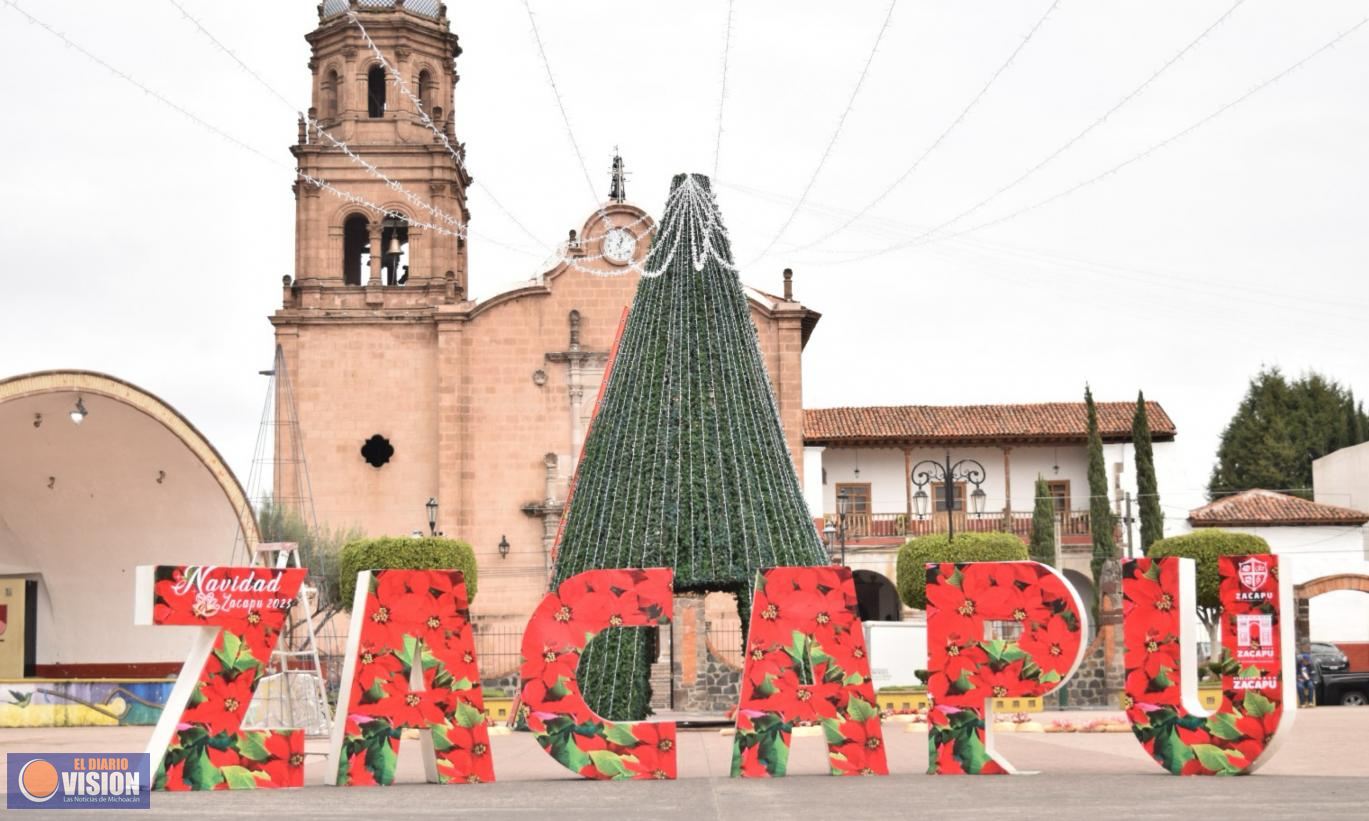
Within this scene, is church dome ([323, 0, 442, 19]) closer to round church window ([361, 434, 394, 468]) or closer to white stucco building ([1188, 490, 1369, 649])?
round church window ([361, 434, 394, 468])

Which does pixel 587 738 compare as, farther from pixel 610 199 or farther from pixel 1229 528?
Answer: pixel 1229 528

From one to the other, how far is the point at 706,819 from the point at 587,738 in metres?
3.32

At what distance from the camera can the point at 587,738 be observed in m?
13.7

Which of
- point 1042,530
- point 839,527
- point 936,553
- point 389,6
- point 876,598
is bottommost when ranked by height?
point 876,598

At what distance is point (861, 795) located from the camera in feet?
39.9

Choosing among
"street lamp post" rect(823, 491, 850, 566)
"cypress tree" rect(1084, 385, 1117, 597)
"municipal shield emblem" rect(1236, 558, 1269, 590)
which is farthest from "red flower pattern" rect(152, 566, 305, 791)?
"cypress tree" rect(1084, 385, 1117, 597)

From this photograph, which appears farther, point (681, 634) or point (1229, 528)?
point (1229, 528)

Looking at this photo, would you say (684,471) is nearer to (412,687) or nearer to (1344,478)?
(412,687)

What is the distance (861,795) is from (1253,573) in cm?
385

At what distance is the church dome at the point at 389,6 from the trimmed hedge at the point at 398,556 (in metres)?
13.8

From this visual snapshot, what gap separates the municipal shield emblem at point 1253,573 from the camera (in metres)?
13.6

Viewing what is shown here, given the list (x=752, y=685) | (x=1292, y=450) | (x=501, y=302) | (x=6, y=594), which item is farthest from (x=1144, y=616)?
(x=1292, y=450)

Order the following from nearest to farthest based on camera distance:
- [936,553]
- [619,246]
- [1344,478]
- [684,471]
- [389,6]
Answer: [684,471], [936,553], [619,246], [389,6], [1344,478]

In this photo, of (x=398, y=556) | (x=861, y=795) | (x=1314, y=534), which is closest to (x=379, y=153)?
(x=398, y=556)
